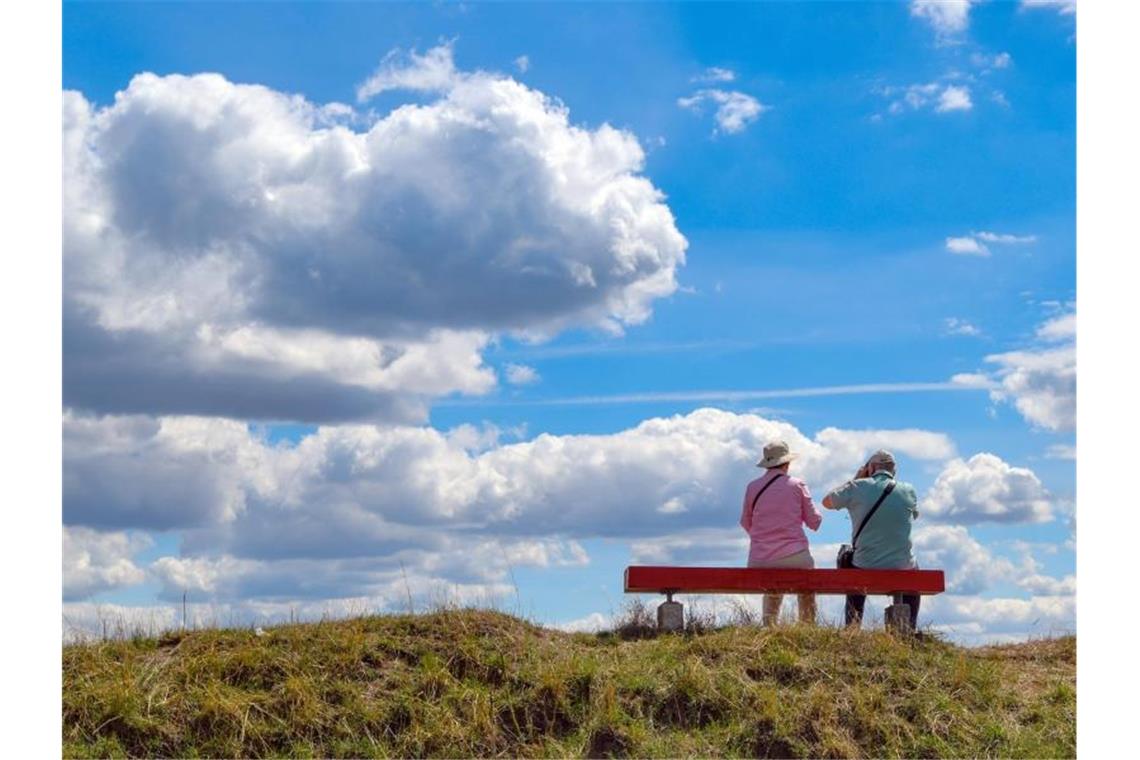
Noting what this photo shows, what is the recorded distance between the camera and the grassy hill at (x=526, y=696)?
478 inches

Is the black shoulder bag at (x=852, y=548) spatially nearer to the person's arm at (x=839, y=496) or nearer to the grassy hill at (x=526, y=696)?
the person's arm at (x=839, y=496)

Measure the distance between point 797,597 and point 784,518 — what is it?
0.90 meters

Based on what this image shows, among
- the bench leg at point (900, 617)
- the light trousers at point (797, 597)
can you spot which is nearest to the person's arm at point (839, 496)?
the light trousers at point (797, 597)

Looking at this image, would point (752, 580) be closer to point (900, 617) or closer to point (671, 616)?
point (671, 616)

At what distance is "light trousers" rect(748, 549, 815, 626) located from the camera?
1481 cm

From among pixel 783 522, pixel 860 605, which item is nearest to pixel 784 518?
pixel 783 522

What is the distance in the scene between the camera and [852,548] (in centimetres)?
1564

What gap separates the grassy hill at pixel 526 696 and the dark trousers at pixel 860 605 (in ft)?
2.83

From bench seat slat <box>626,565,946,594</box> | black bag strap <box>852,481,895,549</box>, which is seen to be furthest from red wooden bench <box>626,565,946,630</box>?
black bag strap <box>852,481,895,549</box>

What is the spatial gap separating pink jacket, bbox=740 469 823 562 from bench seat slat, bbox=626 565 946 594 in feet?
0.92

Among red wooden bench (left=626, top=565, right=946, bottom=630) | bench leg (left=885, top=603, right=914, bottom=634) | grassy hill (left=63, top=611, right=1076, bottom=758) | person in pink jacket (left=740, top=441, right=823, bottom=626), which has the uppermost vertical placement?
person in pink jacket (left=740, top=441, right=823, bottom=626)

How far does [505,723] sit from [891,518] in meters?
5.48

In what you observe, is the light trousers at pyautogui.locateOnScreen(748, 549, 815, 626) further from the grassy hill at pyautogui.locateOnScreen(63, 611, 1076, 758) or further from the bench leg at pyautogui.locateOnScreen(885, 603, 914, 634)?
→ the bench leg at pyautogui.locateOnScreen(885, 603, 914, 634)

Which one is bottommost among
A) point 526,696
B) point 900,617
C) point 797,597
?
point 526,696
